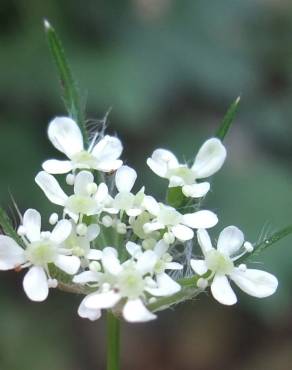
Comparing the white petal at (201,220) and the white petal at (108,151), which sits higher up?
the white petal at (108,151)

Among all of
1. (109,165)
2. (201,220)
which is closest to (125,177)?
(109,165)

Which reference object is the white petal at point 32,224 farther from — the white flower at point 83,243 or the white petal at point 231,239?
the white petal at point 231,239

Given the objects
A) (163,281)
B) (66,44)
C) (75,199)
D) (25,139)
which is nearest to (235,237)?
(163,281)

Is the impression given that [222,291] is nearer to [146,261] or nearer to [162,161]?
[146,261]

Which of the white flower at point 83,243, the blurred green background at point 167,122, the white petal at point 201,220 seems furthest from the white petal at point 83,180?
the blurred green background at point 167,122

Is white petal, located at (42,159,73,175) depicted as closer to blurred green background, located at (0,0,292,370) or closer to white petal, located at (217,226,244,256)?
white petal, located at (217,226,244,256)

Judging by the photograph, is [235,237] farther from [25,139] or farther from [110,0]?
[110,0]
